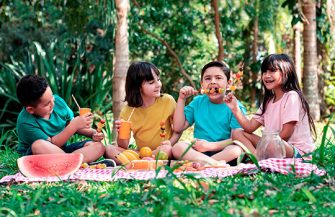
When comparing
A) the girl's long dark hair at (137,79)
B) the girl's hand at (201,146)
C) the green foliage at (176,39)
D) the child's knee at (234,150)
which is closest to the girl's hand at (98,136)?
the girl's long dark hair at (137,79)

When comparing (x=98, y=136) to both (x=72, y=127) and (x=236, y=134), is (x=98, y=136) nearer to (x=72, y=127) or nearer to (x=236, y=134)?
(x=72, y=127)

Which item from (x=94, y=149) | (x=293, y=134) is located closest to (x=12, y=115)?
(x=94, y=149)

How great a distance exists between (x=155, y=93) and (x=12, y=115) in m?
5.60

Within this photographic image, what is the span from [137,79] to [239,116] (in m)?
1.01

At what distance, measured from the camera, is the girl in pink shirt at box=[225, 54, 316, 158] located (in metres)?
4.97

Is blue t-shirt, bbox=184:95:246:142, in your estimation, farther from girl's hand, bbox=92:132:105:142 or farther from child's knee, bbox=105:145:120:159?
girl's hand, bbox=92:132:105:142

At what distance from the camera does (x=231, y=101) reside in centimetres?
501

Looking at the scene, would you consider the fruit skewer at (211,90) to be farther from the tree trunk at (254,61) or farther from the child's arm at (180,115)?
the tree trunk at (254,61)

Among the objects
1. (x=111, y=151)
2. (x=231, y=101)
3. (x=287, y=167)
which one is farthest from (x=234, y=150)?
(x=111, y=151)

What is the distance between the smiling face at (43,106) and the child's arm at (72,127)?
227 mm

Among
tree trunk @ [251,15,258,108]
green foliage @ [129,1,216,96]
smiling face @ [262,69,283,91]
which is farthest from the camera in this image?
tree trunk @ [251,15,258,108]

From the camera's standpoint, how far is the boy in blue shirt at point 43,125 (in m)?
5.03

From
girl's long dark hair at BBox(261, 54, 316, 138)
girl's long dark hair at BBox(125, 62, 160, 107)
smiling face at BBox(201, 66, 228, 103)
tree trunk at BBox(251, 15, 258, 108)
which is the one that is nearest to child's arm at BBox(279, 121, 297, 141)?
girl's long dark hair at BBox(261, 54, 316, 138)

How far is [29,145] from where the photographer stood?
5.22 metres
